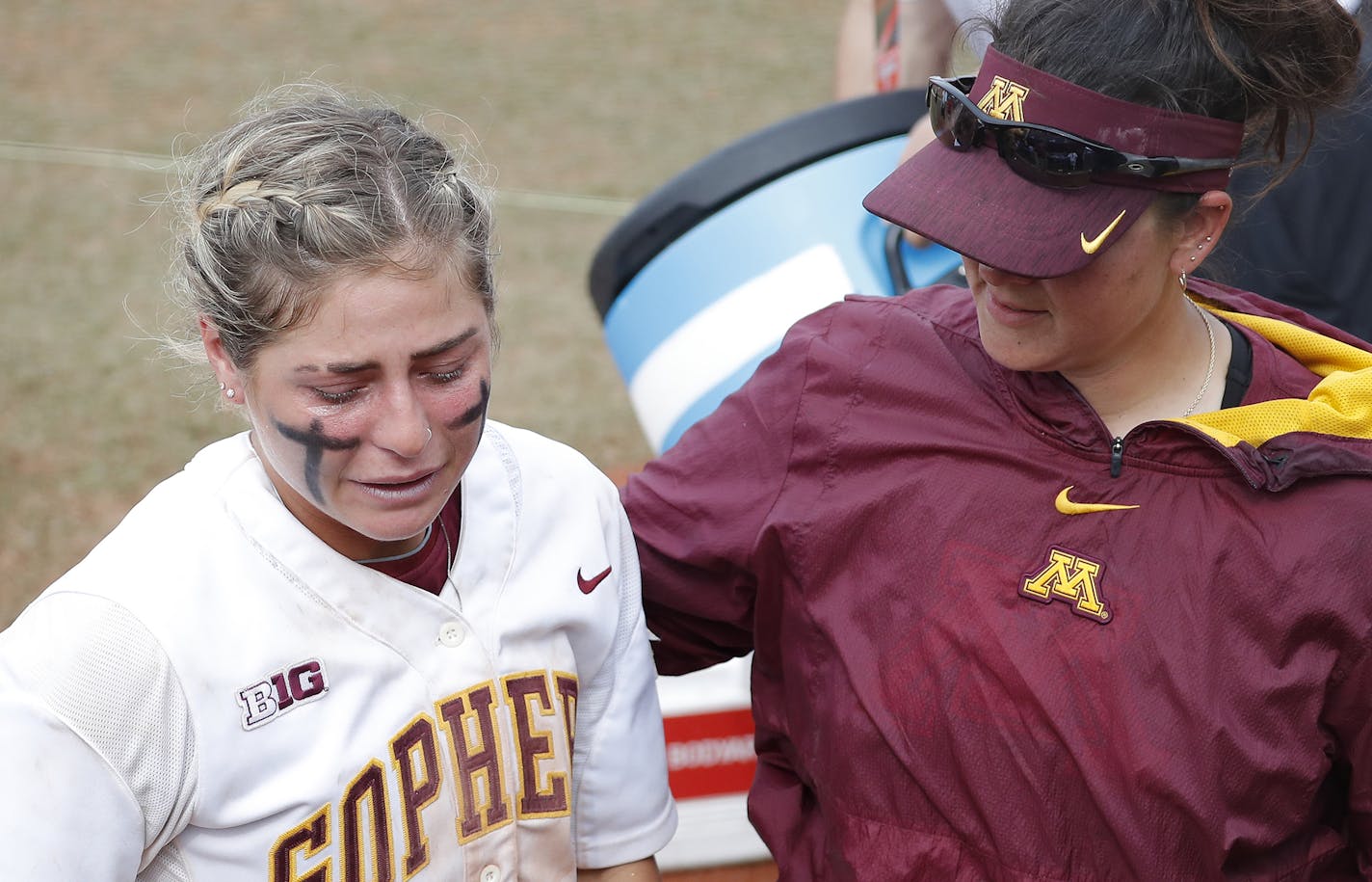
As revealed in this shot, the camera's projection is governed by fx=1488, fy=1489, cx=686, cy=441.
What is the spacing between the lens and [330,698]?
1.48m

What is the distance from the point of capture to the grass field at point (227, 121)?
4926 mm

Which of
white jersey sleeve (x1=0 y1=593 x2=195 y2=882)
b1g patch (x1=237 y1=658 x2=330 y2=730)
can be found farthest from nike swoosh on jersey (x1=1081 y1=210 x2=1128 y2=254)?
white jersey sleeve (x1=0 y1=593 x2=195 y2=882)

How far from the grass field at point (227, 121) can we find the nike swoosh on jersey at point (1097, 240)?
2588 millimetres

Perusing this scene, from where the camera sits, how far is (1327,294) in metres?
2.34

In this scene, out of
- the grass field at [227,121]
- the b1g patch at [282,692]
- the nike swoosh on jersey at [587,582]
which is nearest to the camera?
the b1g patch at [282,692]

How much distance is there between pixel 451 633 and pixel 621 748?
29cm

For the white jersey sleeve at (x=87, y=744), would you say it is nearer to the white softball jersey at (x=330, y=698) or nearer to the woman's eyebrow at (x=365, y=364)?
the white softball jersey at (x=330, y=698)

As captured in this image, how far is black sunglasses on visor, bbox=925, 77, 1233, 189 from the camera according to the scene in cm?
158

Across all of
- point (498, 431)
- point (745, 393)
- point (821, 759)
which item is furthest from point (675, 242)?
point (821, 759)

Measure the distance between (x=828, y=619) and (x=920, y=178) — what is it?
0.52 meters

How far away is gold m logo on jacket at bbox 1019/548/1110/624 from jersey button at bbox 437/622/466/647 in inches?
24.4

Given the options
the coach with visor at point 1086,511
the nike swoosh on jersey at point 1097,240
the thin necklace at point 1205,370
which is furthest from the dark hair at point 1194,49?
the thin necklace at point 1205,370

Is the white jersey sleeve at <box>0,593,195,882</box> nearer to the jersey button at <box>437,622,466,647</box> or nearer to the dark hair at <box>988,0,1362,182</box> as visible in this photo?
the jersey button at <box>437,622,466,647</box>

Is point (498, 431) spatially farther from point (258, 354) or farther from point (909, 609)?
point (909, 609)
